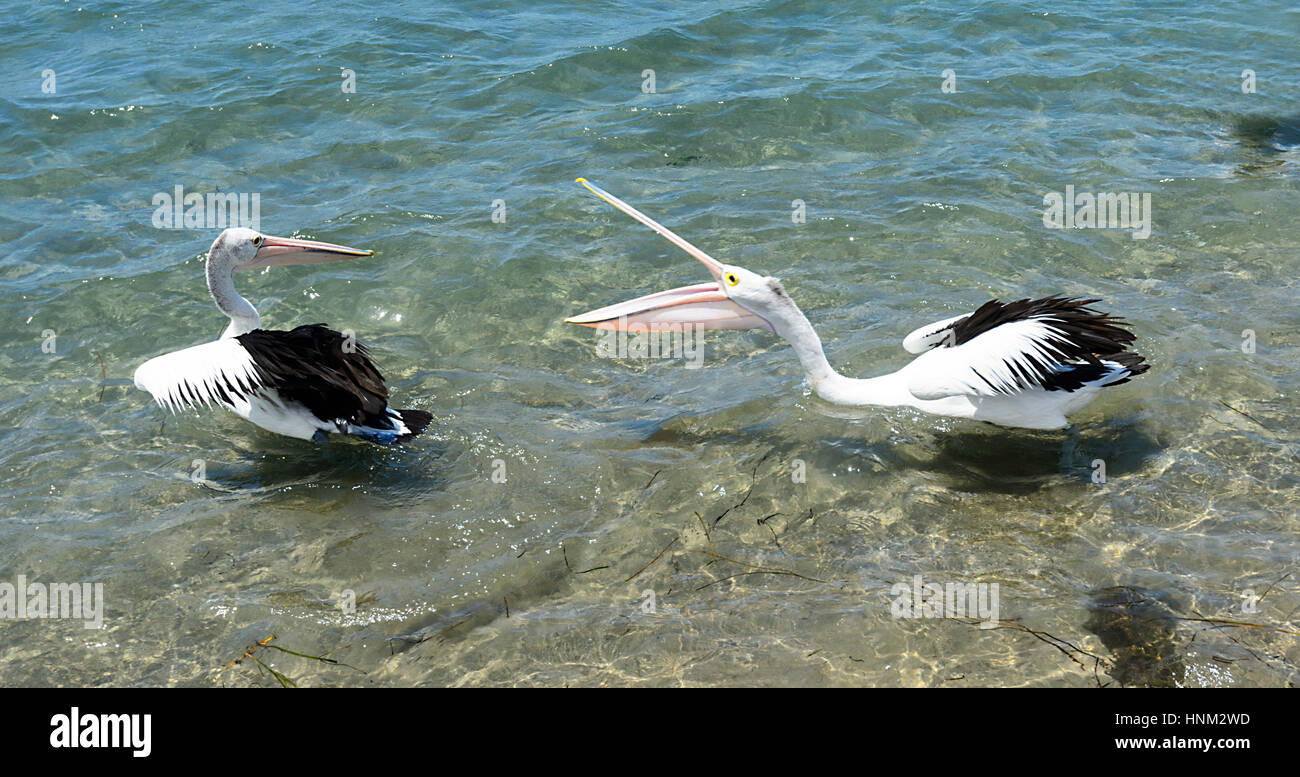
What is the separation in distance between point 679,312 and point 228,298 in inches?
95.0

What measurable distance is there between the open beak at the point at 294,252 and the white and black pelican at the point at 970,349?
1.61 meters

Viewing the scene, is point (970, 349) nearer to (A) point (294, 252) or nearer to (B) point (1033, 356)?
(B) point (1033, 356)

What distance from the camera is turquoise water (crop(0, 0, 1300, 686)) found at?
154 inches

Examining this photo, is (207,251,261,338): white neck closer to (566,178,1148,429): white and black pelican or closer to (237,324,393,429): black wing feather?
(237,324,393,429): black wing feather

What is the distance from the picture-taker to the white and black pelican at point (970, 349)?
15.3ft

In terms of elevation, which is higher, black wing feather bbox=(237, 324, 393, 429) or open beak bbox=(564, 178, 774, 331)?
open beak bbox=(564, 178, 774, 331)

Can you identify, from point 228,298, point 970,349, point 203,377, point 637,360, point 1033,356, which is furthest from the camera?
point 637,360

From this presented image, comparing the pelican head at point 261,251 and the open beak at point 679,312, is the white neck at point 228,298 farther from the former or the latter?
the open beak at point 679,312

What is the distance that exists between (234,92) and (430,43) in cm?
206

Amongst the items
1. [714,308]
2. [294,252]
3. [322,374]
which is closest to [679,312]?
[714,308]

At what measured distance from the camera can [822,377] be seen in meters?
5.04

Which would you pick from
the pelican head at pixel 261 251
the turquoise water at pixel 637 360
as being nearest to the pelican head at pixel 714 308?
the turquoise water at pixel 637 360

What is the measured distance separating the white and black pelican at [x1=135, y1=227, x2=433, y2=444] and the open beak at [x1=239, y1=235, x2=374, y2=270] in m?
0.54

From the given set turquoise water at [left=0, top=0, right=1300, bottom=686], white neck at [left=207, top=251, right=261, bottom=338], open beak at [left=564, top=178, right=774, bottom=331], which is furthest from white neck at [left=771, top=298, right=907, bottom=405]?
white neck at [left=207, top=251, right=261, bottom=338]
